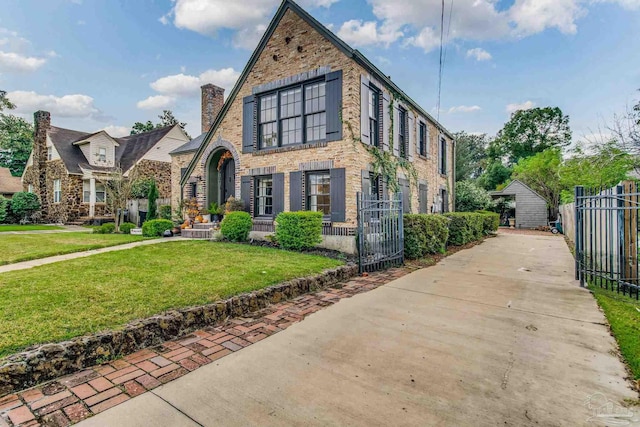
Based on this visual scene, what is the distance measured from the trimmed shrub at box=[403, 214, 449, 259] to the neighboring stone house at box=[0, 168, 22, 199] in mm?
34071

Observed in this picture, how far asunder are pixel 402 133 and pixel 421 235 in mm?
5465

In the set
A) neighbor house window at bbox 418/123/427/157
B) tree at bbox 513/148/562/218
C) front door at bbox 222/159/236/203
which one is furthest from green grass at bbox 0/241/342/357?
tree at bbox 513/148/562/218

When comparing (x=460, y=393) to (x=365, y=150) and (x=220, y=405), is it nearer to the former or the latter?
(x=220, y=405)

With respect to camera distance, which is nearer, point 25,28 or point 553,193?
point 25,28

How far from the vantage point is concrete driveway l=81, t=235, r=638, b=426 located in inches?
89.2

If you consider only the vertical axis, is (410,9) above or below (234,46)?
below

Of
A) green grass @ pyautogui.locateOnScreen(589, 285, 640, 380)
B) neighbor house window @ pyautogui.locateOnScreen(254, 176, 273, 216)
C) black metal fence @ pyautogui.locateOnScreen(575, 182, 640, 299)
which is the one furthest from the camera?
neighbor house window @ pyautogui.locateOnScreen(254, 176, 273, 216)

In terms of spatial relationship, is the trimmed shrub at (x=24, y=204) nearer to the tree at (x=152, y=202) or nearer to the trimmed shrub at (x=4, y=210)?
the trimmed shrub at (x=4, y=210)

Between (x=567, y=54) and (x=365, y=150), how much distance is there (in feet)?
38.1

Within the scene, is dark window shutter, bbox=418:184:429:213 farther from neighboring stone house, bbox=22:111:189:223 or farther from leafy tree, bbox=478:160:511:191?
leafy tree, bbox=478:160:511:191

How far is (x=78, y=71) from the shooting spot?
54.4ft

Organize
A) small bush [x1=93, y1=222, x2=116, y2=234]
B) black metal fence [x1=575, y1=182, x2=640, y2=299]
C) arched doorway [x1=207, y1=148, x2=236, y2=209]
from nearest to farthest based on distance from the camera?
1. black metal fence [x1=575, y1=182, x2=640, y2=299]
2. arched doorway [x1=207, y1=148, x2=236, y2=209]
3. small bush [x1=93, y1=222, x2=116, y2=234]

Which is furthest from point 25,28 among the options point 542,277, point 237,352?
point 542,277

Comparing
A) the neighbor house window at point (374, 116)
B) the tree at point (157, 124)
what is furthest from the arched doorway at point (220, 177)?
the tree at point (157, 124)
